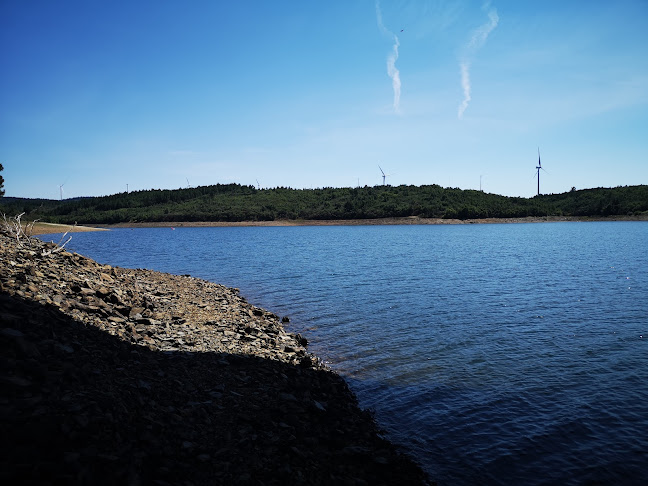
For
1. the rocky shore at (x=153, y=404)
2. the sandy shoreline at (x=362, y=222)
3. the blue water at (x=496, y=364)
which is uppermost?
the sandy shoreline at (x=362, y=222)

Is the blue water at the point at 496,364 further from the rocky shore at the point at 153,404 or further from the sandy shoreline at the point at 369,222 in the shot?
the sandy shoreline at the point at 369,222

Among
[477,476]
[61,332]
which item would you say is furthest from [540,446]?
[61,332]

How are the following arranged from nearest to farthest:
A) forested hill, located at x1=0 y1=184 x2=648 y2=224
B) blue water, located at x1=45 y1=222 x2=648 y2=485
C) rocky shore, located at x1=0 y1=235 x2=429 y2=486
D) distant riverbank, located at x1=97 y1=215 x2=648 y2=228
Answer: rocky shore, located at x1=0 y1=235 x2=429 y2=486 → blue water, located at x1=45 y1=222 x2=648 y2=485 → distant riverbank, located at x1=97 y1=215 x2=648 y2=228 → forested hill, located at x1=0 y1=184 x2=648 y2=224

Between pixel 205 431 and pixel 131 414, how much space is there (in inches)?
47.3

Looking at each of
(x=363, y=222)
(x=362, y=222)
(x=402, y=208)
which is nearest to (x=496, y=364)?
Result: (x=363, y=222)

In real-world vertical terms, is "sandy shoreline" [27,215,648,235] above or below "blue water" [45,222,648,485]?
above

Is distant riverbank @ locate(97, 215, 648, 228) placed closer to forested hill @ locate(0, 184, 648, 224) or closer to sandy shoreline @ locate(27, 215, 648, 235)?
sandy shoreline @ locate(27, 215, 648, 235)

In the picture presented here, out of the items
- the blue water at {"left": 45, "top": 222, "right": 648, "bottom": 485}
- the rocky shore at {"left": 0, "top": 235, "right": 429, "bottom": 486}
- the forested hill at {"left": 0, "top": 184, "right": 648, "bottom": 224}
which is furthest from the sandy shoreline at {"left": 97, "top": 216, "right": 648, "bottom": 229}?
the rocky shore at {"left": 0, "top": 235, "right": 429, "bottom": 486}

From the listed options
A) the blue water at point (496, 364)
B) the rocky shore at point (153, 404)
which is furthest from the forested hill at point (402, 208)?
the rocky shore at point (153, 404)

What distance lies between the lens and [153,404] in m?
6.54

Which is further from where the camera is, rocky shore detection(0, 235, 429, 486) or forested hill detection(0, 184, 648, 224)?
forested hill detection(0, 184, 648, 224)

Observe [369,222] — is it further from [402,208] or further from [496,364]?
[496,364]

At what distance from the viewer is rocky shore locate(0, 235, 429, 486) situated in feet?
15.7

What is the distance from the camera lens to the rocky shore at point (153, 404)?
4.79m
